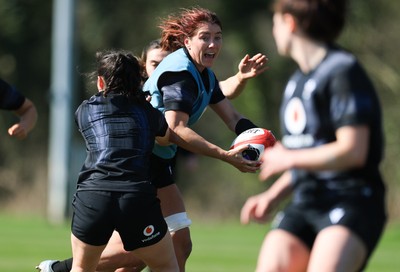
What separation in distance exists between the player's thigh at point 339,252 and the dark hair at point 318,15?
2.89 ft

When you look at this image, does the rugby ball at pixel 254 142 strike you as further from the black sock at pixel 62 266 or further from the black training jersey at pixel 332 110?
the black training jersey at pixel 332 110

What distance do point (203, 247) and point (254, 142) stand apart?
22.1 ft

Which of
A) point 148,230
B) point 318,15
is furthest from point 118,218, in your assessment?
point 318,15

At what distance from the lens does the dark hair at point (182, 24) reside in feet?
23.6

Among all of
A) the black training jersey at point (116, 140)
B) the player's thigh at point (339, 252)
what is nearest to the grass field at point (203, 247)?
the black training jersey at point (116, 140)

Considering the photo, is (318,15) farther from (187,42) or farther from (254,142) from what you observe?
(187,42)

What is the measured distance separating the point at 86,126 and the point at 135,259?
1.17 m

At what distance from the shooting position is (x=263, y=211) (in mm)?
5023

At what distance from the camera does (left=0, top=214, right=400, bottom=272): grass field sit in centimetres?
1121

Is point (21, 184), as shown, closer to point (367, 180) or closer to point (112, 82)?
point (112, 82)

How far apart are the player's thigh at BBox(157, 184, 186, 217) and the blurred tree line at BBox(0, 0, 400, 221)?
14.1 m

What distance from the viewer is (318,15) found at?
15.9 ft

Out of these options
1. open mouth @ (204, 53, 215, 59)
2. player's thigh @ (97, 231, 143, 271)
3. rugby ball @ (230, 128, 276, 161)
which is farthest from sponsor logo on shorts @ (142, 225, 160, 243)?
open mouth @ (204, 53, 215, 59)

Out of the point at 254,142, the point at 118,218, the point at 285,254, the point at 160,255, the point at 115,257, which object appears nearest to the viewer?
the point at 285,254
